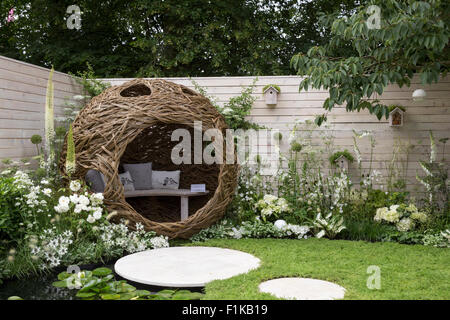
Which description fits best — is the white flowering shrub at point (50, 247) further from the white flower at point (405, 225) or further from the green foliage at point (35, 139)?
the white flower at point (405, 225)

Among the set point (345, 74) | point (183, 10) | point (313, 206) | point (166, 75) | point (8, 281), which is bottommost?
point (8, 281)

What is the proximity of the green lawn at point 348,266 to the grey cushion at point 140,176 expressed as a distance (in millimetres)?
1615

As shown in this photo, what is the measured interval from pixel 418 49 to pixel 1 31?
8.94m

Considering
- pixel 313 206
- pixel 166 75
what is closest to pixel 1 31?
pixel 166 75

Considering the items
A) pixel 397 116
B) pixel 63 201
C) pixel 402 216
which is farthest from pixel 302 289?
A: pixel 397 116

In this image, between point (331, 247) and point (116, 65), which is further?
point (116, 65)

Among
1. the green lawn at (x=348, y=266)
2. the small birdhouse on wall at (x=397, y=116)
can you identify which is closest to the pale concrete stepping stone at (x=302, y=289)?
the green lawn at (x=348, y=266)

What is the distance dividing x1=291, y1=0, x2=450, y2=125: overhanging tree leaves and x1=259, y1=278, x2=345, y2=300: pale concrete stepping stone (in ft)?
6.45

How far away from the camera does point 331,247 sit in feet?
14.1

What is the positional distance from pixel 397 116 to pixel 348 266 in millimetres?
2701

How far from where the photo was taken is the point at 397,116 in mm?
5508

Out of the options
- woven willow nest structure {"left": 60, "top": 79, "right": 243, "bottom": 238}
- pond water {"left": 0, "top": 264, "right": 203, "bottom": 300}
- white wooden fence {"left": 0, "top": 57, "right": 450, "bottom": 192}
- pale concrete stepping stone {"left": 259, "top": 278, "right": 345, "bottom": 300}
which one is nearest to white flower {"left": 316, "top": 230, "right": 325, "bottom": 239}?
woven willow nest structure {"left": 60, "top": 79, "right": 243, "bottom": 238}
